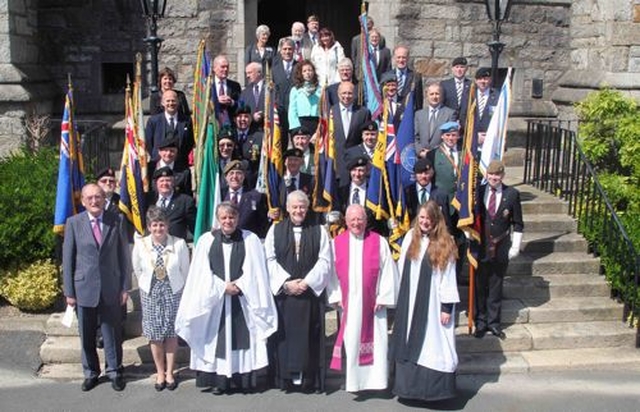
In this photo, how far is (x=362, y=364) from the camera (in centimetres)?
642

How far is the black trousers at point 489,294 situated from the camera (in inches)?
292

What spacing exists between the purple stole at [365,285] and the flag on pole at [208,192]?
52.5 inches

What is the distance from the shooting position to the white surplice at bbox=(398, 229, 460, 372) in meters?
6.19

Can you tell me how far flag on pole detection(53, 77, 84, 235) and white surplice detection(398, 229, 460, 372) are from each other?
330 cm

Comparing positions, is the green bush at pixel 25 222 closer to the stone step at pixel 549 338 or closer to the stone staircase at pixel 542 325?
the stone staircase at pixel 542 325

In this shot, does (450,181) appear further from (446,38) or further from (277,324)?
(446,38)

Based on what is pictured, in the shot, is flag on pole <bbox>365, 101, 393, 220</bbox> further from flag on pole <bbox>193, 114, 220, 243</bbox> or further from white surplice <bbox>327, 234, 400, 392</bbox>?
flag on pole <bbox>193, 114, 220, 243</bbox>

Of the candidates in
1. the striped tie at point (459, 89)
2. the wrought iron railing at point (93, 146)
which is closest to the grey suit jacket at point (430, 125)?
the striped tie at point (459, 89)

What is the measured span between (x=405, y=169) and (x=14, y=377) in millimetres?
4180

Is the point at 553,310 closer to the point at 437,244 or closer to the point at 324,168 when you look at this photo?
the point at 437,244

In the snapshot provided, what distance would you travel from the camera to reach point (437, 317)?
6254 millimetres

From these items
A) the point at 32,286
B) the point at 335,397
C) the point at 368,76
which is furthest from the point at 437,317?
the point at 32,286

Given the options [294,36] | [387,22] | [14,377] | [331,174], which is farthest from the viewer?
[387,22]

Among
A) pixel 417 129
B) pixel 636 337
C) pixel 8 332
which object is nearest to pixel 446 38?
pixel 417 129
